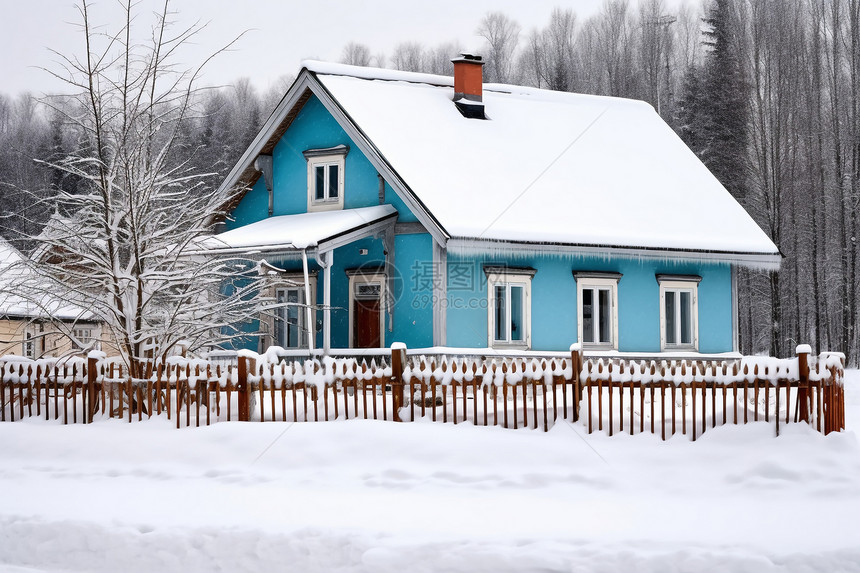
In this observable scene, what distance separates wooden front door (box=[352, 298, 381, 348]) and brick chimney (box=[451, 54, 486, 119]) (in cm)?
597

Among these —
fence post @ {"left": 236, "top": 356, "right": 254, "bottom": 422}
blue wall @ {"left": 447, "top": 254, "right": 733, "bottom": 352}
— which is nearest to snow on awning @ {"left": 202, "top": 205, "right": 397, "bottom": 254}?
blue wall @ {"left": 447, "top": 254, "right": 733, "bottom": 352}

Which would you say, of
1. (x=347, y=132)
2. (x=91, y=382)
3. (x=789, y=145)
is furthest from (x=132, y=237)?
(x=789, y=145)

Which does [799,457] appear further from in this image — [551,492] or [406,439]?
[406,439]

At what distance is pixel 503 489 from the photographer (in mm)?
11320

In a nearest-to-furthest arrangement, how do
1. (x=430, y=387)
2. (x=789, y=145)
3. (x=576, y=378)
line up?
1. (x=576, y=378)
2. (x=430, y=387)
3. (x=789, y=145)

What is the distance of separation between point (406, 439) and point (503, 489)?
5.43 ft

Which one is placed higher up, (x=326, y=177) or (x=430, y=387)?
(x=326, y=177)

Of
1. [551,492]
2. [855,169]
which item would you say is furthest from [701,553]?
[855,169]


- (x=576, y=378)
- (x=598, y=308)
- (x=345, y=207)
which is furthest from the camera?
(x=345, y=207)

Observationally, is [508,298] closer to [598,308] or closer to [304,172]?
[598,308]

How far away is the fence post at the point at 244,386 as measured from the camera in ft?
44.3

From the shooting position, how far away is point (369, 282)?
22172mm

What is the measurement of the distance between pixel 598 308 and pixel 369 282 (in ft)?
17.2

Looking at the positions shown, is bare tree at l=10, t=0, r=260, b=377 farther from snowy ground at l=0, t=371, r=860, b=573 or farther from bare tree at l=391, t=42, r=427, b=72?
bare tree at l=391, t=42, r=427, b=72
